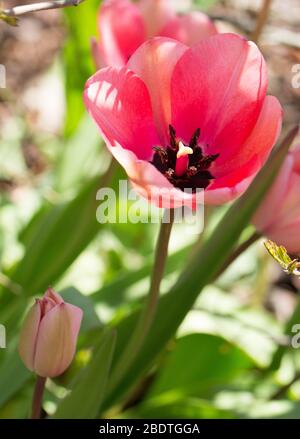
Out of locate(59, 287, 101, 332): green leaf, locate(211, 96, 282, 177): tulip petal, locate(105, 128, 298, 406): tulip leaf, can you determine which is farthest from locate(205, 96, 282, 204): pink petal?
locate(59, 287, 101, 332): green leaf

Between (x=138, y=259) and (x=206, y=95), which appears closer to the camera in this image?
(x=206, y=95)

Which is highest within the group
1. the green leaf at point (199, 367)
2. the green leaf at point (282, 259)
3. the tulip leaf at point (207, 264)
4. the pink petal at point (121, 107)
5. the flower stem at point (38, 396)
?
the pink petal at point (121, 107)

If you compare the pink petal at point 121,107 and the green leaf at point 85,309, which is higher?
the pink petal at point 121,107

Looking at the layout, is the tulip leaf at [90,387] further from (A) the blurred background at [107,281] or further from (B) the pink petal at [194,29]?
(B) the pink petal at [194,29]

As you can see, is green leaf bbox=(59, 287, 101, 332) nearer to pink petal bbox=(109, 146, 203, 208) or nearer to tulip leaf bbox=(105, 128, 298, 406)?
tulip leaf bbox=(105, 128, 298, 406)

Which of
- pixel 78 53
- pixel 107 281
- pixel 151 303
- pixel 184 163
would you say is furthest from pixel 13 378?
pixel 78 53

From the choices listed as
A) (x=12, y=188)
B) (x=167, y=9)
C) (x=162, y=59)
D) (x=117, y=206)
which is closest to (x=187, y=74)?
(x=162, y=59)

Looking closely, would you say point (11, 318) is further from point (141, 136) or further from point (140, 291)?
point (141, 136)

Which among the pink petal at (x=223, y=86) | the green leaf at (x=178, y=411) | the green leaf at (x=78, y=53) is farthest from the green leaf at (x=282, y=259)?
the green leaf at (x=78, y=53)
